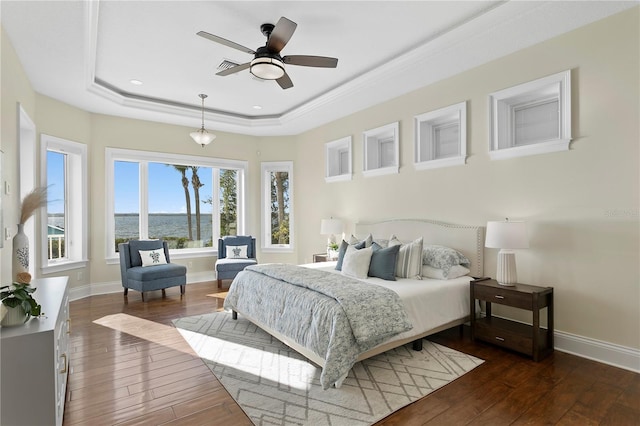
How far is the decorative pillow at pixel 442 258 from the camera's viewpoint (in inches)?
150

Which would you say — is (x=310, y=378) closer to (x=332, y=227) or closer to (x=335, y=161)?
(x=332, y=227)

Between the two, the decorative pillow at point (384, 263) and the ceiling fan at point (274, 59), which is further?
the decorative pillow at point (384, 263)

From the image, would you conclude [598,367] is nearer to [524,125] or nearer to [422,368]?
[422,368]

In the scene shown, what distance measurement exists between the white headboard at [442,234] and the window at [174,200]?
3317 mm

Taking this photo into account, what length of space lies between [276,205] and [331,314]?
4.87m

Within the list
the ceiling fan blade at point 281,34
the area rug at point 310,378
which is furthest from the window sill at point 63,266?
the ceiling fan blade at point 281,34

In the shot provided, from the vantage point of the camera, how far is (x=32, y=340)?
65.9 inches

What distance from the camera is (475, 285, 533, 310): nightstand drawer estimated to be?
307 centimetres

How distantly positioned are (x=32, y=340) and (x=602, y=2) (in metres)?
4.56

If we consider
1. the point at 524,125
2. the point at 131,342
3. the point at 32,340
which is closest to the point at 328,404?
the point at 32,340

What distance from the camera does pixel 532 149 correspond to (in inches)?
138

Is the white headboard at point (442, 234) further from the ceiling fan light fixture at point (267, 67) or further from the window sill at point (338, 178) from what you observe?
the ceiling fan light fixture at point (267, 67)

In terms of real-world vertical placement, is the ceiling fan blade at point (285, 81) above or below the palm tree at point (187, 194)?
above

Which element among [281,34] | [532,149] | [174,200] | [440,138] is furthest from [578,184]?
[174,200]
